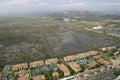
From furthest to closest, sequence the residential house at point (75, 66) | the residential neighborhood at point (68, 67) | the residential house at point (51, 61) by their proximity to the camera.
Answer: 1. the residential house at point (51, 61)
2. the residential house at point (75, 66)
3. the residential neighborhood at point (68, 67)

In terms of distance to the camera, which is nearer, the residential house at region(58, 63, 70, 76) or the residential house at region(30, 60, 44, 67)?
the residential house at region(58, 63, 70, 76)

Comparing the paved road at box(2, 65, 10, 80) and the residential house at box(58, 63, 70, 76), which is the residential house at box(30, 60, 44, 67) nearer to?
the residential house at box(58, 63, 70, 76)

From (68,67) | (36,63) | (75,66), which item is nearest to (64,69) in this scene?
(68,67)

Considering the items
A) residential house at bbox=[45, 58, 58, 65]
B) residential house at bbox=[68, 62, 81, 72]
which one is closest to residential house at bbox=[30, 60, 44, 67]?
residential house at bbox=[45, 58, 58, 65]

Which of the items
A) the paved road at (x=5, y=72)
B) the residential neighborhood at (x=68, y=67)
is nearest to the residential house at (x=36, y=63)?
the residential neighborhood at (x=68, y=67)

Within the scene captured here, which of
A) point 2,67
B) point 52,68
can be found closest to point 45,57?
point 52,68

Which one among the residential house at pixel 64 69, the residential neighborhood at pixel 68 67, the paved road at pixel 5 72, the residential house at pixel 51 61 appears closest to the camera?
the residential neighborhood at pixel 68 67

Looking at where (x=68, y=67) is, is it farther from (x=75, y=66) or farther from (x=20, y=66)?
(x=20, y=66)

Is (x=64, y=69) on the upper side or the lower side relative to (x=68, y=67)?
upper

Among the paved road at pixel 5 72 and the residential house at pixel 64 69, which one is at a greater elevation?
the residential house at pixel 64 69

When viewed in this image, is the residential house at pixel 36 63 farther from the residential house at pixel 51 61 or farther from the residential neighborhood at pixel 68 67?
the residential house at pixel 51 61

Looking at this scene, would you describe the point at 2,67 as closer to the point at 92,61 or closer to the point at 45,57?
→ the point at 45,57
